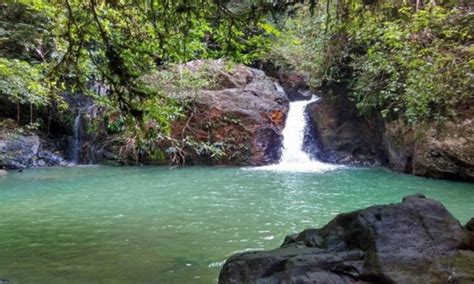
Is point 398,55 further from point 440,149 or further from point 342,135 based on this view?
point 342,135

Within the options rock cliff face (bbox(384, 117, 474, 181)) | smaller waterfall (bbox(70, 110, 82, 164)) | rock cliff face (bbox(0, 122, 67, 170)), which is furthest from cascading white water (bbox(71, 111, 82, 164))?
rock cliff face (bbox(384, 117, 474, 181))

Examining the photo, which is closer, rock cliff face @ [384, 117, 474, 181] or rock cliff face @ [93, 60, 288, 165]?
rock cliff face @ [384, 117, 474, 181]

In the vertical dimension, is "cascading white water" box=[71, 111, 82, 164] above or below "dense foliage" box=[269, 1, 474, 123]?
below

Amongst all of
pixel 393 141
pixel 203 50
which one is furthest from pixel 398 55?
pixel 203 50

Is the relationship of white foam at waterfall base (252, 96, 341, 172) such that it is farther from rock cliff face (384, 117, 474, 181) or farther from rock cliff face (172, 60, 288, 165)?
rock cliff face (384, 117, 474, 181)

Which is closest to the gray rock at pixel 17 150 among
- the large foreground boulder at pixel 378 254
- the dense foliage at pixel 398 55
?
the dense foliage at pixel 398 55

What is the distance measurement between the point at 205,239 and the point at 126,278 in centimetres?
175

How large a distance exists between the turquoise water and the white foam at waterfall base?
1.73 m

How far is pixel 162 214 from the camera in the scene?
8078 mm

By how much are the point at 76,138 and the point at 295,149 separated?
897 centimetres

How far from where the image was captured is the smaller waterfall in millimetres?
18281

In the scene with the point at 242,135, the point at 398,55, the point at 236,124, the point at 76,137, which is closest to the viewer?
the point at 398,55

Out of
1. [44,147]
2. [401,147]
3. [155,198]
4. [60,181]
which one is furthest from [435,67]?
[44,147]

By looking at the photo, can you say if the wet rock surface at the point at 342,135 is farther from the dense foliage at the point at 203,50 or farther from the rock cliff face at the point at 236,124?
the rock cliff face at the point at 236,124
